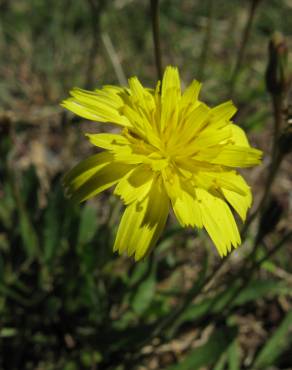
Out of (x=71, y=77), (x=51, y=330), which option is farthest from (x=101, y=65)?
(x=51, y=330)

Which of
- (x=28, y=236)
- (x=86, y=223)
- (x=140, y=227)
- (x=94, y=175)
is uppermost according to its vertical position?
(x=94, y=175)

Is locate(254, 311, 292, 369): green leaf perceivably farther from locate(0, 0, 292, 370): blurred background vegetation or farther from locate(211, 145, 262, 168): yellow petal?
locate(211, 145, 262, 168): yellow petal

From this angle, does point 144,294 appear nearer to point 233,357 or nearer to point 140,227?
point 233,357

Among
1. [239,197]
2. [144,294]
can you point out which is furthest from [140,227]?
[144,294]

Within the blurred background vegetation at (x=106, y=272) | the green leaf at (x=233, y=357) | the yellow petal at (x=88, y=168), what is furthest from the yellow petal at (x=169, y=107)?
the green leaf at (x=233, y=357)

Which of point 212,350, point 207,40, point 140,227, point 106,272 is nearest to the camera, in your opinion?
point 140,227
